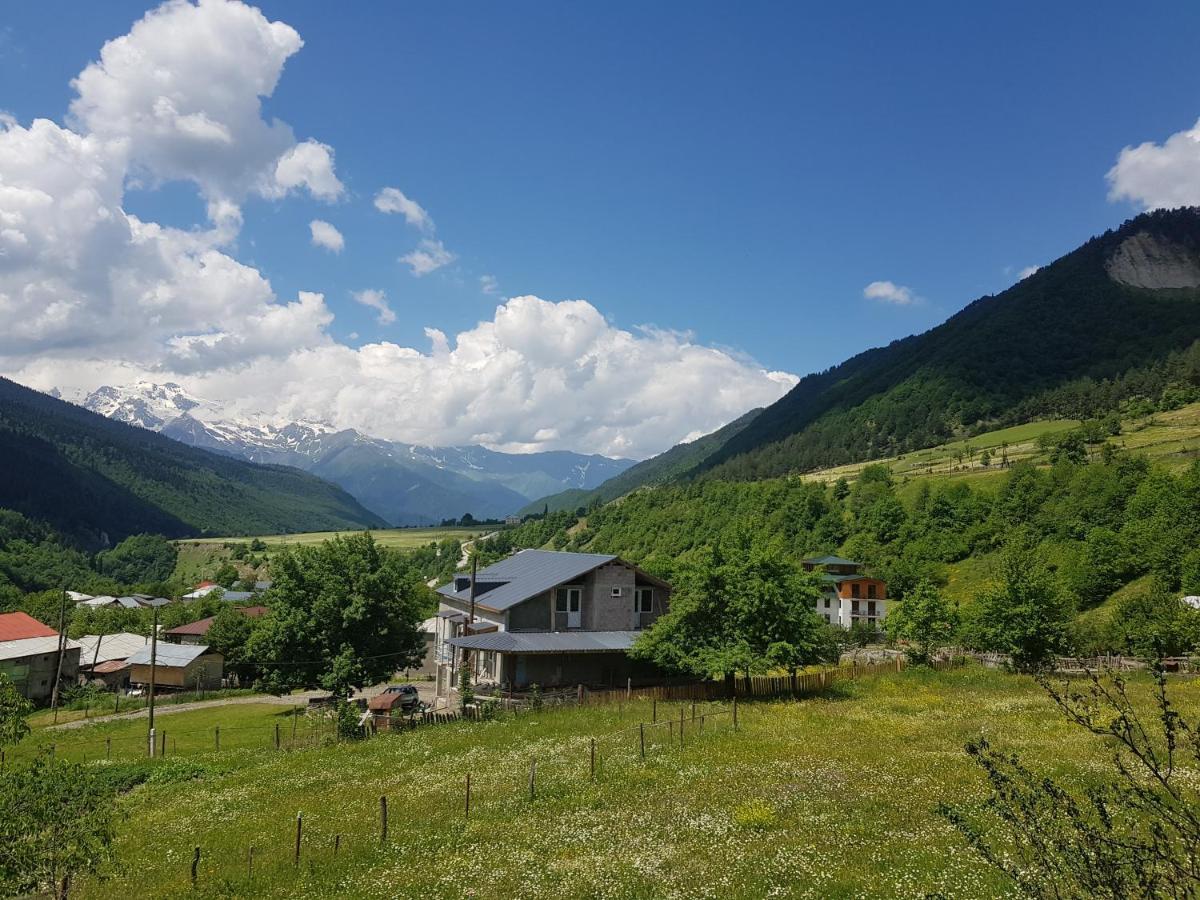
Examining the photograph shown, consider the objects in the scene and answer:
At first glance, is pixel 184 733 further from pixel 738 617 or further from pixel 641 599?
pixel 738 617

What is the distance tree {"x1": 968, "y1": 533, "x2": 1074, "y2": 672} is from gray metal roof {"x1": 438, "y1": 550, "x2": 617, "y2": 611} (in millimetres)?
30102

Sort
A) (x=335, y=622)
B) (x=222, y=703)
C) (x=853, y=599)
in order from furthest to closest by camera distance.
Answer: (x=853, y=599) < (x=222, y=703) < (x=335, y=622)

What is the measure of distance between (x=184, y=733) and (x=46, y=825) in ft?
153

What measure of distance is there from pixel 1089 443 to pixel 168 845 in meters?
173

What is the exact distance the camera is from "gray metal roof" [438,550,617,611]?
5534cm

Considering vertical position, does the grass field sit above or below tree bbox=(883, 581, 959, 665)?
below

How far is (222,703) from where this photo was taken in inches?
2945

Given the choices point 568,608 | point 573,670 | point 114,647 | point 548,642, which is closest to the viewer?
point 548,642

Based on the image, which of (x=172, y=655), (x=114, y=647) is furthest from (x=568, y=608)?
(x=114, y=647)

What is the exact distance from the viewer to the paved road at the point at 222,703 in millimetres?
66438

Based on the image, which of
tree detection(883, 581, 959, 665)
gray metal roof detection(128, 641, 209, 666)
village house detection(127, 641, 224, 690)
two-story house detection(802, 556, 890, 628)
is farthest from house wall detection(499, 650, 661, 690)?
two-story house detection(802, 556, 890, 628)

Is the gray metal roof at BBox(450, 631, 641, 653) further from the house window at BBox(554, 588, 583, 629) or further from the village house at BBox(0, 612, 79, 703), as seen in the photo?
the village house at BBox(0, 612, 79, 703)

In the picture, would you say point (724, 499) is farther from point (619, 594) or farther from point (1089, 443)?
point (619, 594)

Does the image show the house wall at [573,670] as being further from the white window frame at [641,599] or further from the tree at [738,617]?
the tree at [738,617]
